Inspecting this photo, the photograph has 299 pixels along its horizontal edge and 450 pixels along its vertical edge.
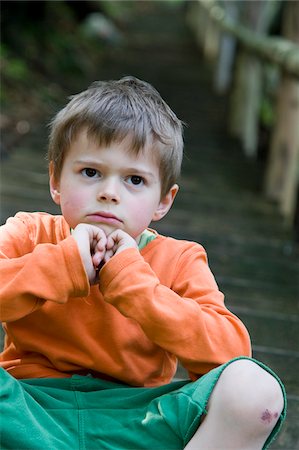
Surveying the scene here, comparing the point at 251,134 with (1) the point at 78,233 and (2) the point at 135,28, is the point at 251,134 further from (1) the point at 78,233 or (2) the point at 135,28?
(2) the point at 135,28

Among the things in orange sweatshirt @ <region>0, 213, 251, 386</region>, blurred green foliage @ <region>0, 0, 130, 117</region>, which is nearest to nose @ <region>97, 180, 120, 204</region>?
→ orange sweatshirt @ <region>0, 213, 251, 386</region>

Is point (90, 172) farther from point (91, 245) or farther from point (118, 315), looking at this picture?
point (118, 315)

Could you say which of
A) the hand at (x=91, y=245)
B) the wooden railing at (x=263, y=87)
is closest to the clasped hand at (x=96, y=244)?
the hand at (x=91, y=245)

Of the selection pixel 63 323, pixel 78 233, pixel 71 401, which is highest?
pixel 78 233

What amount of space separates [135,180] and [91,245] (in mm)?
201

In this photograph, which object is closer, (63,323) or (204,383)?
(204,383)

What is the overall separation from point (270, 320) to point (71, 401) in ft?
5.71

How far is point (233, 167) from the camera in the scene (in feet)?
26.3

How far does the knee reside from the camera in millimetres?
1748

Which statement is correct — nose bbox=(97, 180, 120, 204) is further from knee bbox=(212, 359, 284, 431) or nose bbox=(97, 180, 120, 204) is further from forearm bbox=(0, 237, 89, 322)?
knee bbox=(212, 359, 284, 431)

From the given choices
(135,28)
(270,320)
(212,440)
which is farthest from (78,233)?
(135,28)

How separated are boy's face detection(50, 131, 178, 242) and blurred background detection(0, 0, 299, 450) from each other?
0.84 meters

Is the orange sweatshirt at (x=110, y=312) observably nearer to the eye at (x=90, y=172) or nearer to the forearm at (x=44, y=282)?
the forearm at (x=44, y=282)

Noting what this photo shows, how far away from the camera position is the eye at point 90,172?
202 cm
